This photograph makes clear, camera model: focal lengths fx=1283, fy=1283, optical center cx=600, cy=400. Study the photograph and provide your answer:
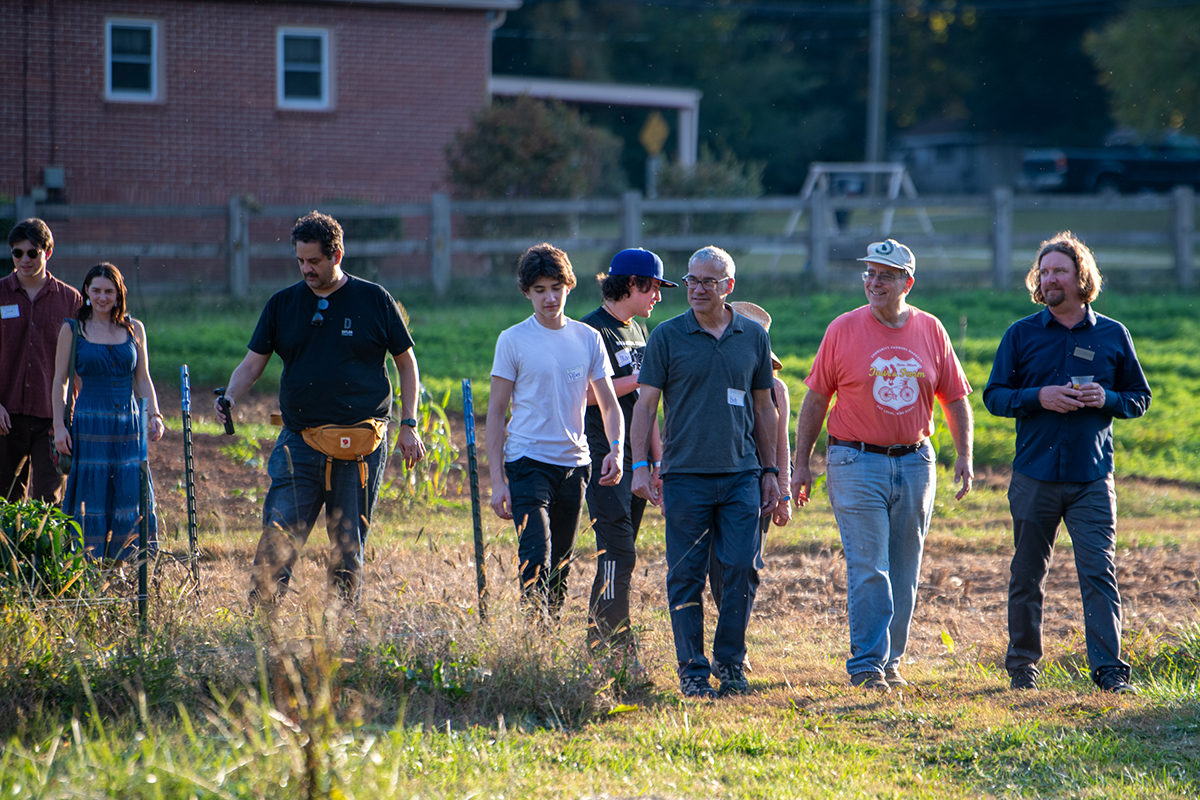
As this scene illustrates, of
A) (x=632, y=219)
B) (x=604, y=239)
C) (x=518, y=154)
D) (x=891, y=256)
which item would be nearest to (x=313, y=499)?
(x=891, y=256)

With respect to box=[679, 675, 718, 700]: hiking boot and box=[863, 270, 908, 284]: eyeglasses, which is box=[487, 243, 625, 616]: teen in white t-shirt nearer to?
box=[679, 675, 718, 700]: hiking boot

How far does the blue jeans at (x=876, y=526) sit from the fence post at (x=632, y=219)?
508 inches

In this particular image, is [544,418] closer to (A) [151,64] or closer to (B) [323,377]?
(B) [323,377]

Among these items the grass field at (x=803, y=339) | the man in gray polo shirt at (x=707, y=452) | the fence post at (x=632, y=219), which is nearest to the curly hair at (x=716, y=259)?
the man in gray polo shirt at (x=707, y=452)

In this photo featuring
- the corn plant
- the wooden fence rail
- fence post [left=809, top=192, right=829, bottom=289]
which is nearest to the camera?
the corn plant

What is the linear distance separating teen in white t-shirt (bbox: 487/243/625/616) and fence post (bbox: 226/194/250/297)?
40.1ft

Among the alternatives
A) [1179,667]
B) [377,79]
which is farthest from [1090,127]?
[1179,667]

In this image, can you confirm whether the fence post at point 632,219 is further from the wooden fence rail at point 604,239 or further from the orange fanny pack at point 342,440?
the orange fanny pack at point 342,440

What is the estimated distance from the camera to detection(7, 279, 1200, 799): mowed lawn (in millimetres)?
3811

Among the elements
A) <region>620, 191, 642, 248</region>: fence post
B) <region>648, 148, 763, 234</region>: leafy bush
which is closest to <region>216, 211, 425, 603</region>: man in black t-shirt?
<region>620, 191, 642, 248</region>: fence post

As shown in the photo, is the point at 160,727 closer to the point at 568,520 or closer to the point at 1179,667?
the point at 568,520

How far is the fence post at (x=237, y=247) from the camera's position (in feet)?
55.7

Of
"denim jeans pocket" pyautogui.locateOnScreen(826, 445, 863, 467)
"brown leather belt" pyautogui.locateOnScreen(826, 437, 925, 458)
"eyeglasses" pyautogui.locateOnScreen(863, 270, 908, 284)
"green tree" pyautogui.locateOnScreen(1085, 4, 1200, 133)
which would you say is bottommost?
"denim jeans pocket" pyautogui.locateOnScreen(826, 445, 863, 467)

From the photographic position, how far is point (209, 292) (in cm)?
1759
